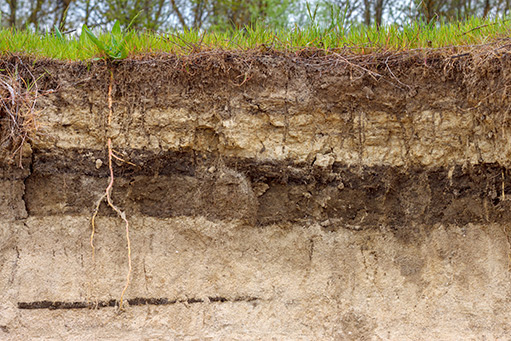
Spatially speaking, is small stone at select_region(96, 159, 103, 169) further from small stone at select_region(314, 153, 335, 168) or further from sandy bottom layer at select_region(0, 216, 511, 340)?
small stone at select_region(314, 153, 335, 168)

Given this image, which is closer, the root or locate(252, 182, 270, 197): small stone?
the root

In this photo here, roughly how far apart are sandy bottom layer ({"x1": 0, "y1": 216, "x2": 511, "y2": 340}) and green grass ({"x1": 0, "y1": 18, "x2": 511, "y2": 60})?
126 cm

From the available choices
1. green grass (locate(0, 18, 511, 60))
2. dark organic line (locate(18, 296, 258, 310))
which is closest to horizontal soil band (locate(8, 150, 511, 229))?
dark organic line (locate(18, 296, 258, 310))

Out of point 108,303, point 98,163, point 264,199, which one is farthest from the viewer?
point 264,199

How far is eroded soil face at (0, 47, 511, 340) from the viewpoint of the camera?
10.6 feet

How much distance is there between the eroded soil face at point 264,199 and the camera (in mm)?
3244

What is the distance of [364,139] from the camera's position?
3.36 meters

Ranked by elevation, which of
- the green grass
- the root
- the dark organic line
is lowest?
the dark organic line

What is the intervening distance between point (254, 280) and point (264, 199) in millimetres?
595

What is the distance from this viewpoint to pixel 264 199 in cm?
347

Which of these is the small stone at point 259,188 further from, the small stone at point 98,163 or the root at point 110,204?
the small stone at point 98,163

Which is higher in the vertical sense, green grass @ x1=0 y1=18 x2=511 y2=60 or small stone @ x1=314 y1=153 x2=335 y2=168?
green grass @ x1=0 y1=18 x2=511 y2=60

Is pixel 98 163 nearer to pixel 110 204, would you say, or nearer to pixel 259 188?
pixel 110 204

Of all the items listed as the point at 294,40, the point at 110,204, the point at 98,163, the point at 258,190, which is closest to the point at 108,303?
the point at 110,204
